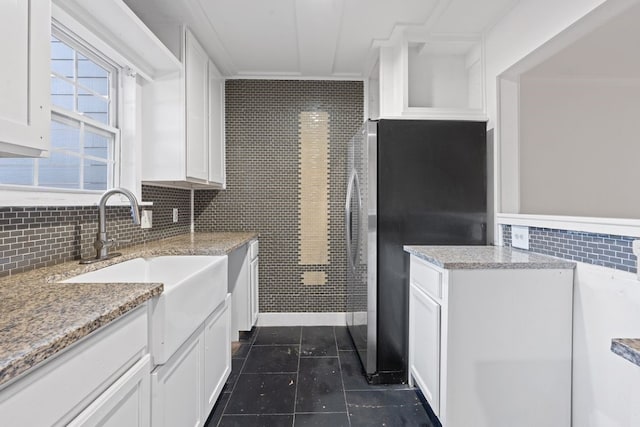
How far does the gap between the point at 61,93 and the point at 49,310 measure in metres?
1.29

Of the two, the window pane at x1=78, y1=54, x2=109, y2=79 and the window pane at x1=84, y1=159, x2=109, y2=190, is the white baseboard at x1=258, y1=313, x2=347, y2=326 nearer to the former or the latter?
the window pane at x1=84, y1=159, x2=109, y2=190

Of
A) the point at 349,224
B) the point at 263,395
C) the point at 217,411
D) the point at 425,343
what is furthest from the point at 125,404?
the point at 349,224

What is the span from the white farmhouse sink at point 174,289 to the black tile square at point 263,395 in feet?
2.06

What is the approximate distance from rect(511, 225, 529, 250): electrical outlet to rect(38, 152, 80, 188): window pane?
7.99 ft

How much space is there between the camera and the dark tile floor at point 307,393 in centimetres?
174

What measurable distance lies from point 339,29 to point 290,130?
1055mm

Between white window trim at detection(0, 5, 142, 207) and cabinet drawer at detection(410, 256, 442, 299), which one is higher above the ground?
white window trim at detection(0, 5, 142, 207)

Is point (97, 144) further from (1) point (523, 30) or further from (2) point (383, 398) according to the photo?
(1) point (523, 30)

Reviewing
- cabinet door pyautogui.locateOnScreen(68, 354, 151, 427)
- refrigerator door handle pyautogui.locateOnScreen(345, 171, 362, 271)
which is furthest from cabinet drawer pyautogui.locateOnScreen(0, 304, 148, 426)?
refrigerator door handle pyautogui.locateOnScreen(345, 171, 362, 271)

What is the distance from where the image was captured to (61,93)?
5.18 feet

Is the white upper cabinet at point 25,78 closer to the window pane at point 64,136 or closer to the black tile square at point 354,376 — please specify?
the window pane at point 64,136

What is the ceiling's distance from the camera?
6.47 feet

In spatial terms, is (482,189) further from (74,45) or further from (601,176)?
(74,45)

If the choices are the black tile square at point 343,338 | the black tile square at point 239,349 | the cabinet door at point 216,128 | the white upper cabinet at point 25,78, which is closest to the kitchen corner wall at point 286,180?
the cabinet door at point 216,128
